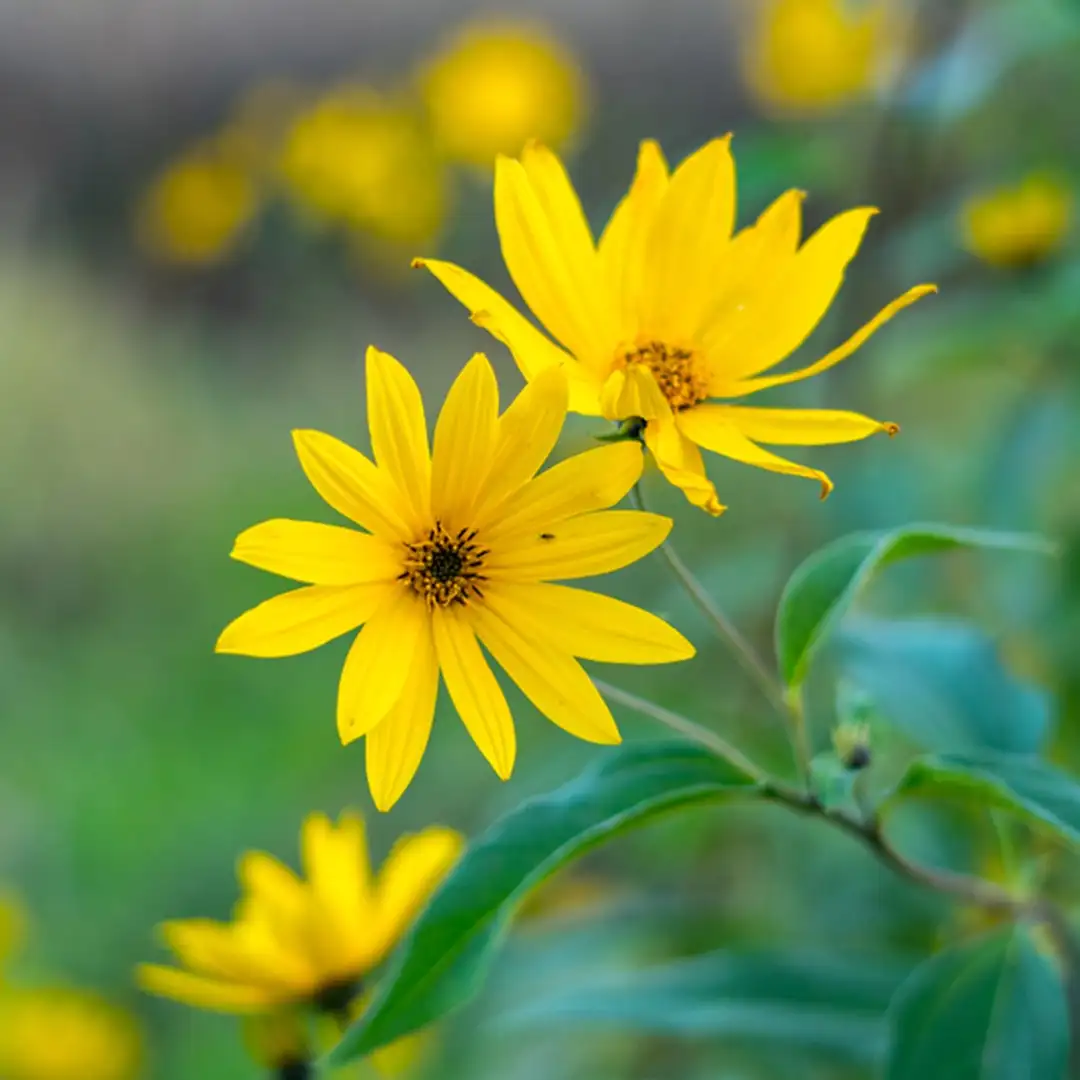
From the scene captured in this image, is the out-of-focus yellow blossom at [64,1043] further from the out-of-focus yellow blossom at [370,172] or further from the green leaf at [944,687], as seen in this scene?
the out-of-focus yellow blossom at [370,172]

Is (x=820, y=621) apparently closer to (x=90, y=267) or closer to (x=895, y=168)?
(x=895, y=168)

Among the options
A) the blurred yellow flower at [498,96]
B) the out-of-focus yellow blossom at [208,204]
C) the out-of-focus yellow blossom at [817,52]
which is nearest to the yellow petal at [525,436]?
the out-of-focus yellow blossom at [817,52]

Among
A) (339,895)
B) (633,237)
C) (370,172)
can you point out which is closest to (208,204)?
(370,172)

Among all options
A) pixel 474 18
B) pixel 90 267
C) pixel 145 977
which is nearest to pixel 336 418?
pixel 90 267

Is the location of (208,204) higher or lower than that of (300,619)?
higher

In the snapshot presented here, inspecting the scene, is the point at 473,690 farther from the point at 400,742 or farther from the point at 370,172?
the point at 370,172
